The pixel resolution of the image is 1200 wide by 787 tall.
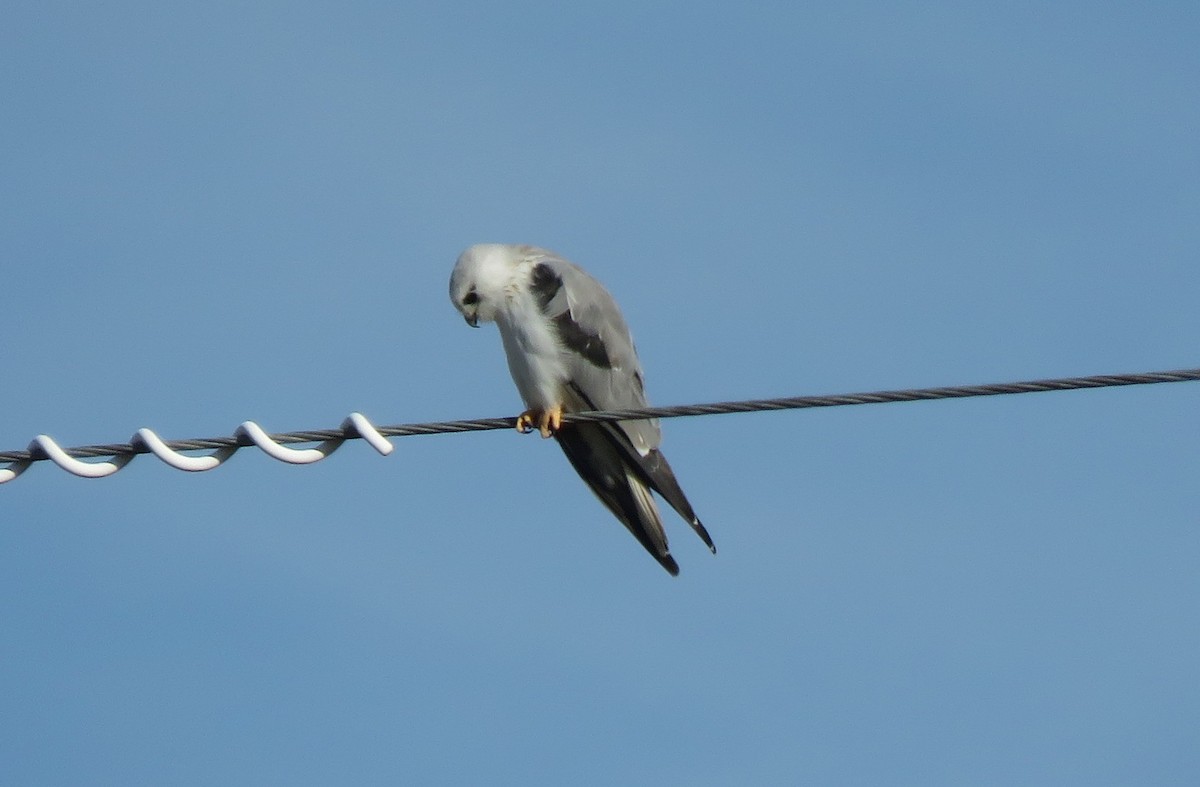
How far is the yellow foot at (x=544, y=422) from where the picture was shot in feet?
24.2

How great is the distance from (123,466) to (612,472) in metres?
2.48

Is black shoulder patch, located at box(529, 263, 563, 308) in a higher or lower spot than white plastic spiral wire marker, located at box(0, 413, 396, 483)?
higher

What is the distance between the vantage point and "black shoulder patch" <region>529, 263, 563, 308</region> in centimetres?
770

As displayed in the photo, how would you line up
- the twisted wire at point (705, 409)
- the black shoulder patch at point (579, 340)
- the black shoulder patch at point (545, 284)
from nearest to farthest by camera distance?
the twisted wire at point (705, 409) < the black shoulder patch at point (579, 340) < the black shoulder patch at point (545, 284)

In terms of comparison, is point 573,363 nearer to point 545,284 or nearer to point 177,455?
point 545,284

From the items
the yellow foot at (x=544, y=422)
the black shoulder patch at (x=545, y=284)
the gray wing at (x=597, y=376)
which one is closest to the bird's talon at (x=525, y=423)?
the yellow foot at (x=544, y=422)

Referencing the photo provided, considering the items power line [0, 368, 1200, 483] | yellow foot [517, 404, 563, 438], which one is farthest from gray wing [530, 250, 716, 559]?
power line [0, 368, 1200, 483]

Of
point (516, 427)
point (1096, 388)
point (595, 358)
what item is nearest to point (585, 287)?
point (595, 358)

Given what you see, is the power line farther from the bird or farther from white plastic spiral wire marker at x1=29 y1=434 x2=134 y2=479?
the bird

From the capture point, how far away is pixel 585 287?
25.6 ft

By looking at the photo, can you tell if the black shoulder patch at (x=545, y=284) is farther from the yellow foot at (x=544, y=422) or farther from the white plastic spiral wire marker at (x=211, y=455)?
the white plastic spiral wire marker at (x=211, y=455)

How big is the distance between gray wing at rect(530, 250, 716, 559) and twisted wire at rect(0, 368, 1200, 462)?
119 cm

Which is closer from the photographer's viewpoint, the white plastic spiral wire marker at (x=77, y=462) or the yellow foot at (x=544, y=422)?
the white plastic spiral wire marker at (x=77, y=462)

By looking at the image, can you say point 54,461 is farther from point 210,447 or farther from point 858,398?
point 858,398
